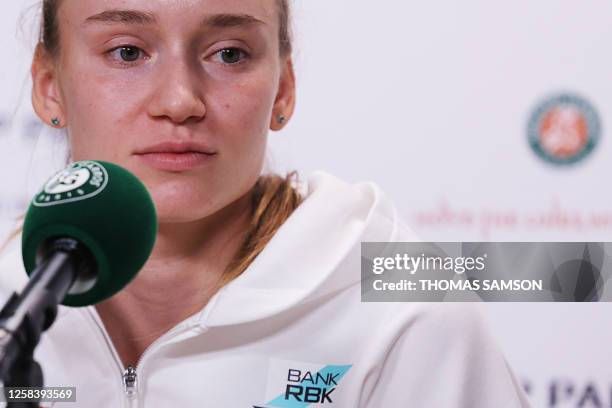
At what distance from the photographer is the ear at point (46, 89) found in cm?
103

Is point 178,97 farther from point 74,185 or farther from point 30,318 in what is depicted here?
point 30,318

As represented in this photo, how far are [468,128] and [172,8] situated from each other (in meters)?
0.64

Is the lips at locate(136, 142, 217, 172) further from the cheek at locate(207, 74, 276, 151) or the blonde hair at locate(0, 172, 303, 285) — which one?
the blonde hair at locate(0, 172, 303, 285)

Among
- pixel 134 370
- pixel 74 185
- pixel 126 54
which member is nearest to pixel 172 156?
pixel 126 54

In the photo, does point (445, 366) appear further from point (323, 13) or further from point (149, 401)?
point (323, 13)

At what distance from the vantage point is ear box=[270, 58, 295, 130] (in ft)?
3.49

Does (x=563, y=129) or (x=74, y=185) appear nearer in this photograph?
(x=74, y=185)

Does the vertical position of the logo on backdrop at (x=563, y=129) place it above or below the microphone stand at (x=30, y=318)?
above

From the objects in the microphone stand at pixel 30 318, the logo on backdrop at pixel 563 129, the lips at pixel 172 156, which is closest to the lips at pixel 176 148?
the lips at pixel 172 156

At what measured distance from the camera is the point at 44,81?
3.45ft

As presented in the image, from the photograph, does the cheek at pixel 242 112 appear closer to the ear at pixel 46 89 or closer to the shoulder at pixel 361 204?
the shoulder at pixel 361 204

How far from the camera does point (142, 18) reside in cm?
90

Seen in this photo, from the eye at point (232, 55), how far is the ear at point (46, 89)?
216 mm

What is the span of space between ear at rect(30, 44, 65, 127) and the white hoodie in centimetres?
23
